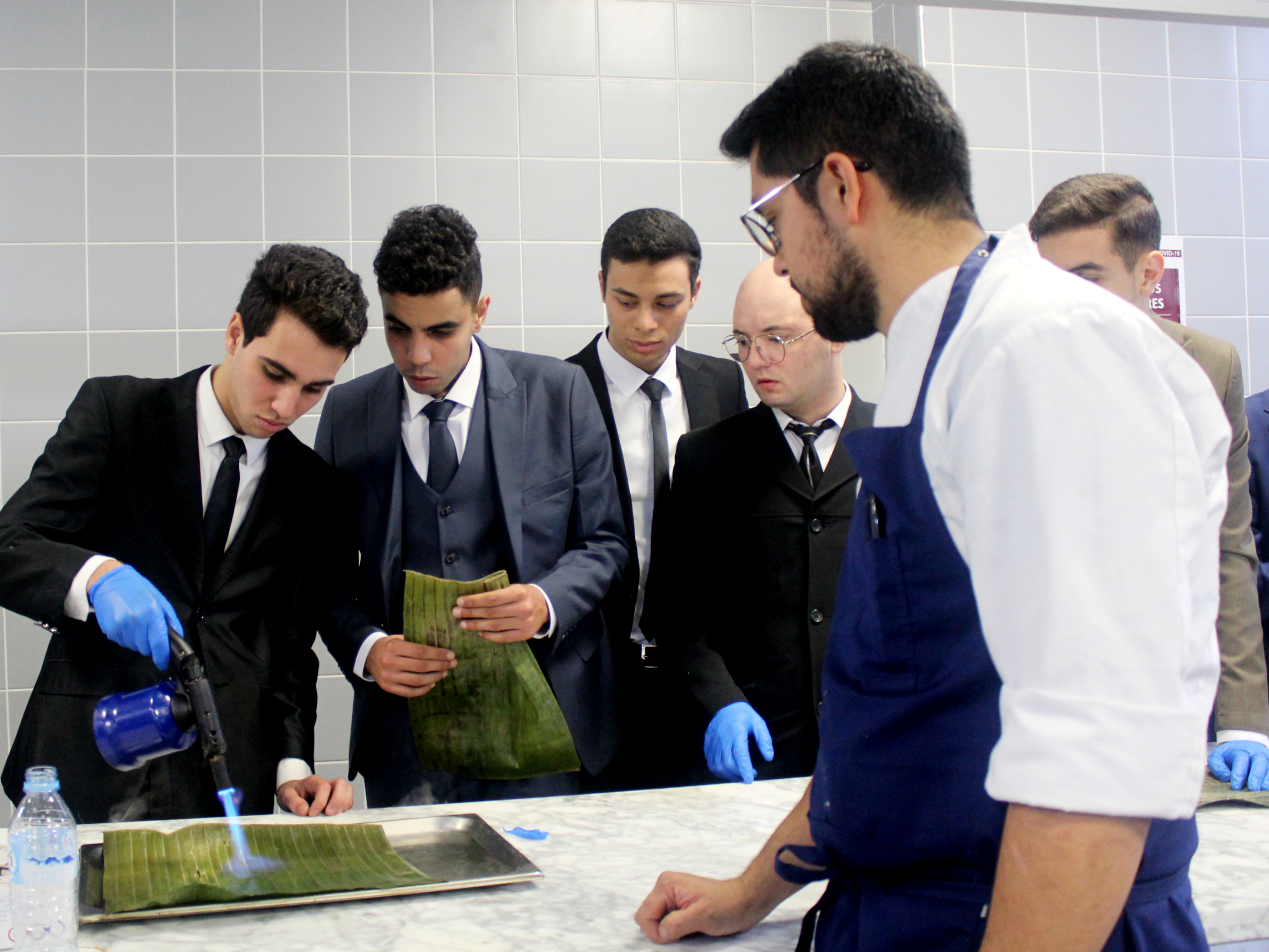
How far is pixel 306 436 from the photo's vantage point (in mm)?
3320

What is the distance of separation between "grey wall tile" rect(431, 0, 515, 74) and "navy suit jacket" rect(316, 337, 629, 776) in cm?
155

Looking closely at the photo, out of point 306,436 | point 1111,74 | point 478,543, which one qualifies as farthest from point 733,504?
point 1111,74

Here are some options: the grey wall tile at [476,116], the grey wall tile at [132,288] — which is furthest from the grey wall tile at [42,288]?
the grey wall tile at [476,116]

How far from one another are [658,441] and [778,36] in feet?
6.02

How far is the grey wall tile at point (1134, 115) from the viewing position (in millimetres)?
3652

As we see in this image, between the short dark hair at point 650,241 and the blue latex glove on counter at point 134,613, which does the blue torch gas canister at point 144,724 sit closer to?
the blue latex glove on counter at point 134,613

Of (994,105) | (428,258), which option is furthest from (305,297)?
(994,105)

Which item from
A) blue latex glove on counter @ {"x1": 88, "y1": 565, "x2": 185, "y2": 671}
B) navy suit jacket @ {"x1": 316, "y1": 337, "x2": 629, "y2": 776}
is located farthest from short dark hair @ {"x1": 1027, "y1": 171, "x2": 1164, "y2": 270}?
blue latex glove on counter @ {"x1": 88, "y1": 565, "x2": 185, "y2": 671}

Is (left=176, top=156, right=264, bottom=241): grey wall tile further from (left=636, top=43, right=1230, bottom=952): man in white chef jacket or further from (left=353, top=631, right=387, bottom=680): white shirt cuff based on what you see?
(left=636, top=43, right=1230, bottom=952): man in white chef jacket

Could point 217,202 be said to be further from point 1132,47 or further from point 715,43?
point 1132,47

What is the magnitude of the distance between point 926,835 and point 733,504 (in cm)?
125

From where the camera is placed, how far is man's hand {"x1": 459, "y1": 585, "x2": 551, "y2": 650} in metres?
1.87

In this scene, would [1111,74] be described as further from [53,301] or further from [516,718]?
[53,301]

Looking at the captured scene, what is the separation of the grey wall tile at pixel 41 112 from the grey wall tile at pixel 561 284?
1.38 m
